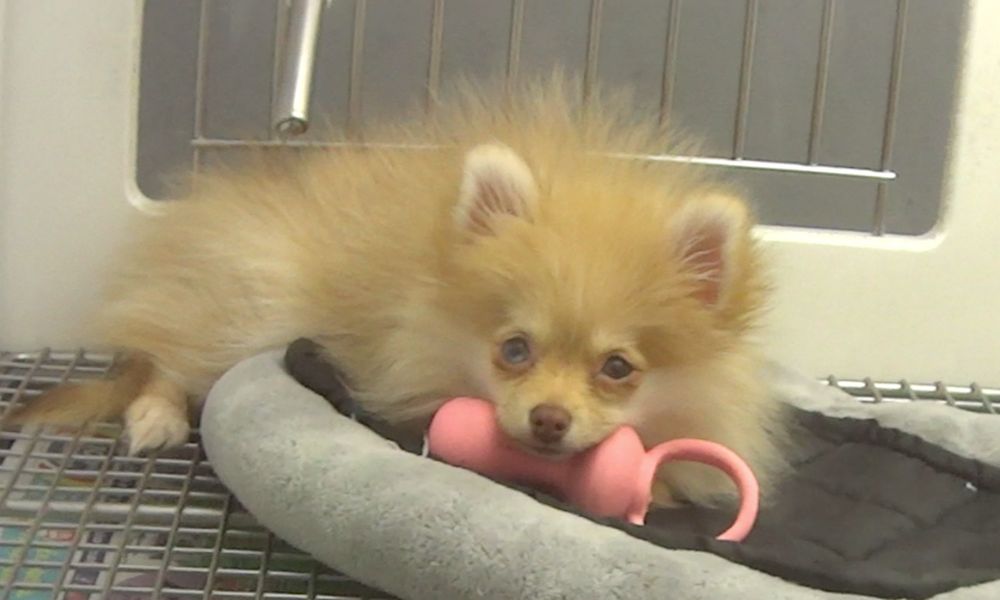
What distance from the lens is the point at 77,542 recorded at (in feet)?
3.78

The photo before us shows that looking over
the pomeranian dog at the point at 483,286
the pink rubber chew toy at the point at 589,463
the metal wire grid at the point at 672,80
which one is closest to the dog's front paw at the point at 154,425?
the pomeranian dog at the point at 483,286

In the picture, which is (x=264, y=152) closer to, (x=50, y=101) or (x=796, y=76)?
(x=50, y=101)

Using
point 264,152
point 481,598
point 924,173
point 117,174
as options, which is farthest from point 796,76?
point 481,598

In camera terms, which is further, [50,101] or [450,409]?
[50,101]

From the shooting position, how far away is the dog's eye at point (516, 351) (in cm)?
124

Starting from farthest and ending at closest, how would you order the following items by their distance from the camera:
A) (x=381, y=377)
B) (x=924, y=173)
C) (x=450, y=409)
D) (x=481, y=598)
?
(x=924, y=173), (x=381, y=377), (x=450, y=409), (x=481, y=598)

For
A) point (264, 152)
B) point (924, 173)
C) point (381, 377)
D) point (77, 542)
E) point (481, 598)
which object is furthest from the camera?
point (924, 173)

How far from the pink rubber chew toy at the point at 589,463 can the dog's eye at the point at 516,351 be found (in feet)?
0.18

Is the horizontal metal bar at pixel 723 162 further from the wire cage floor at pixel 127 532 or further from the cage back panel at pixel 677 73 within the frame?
the wire cage floor at pixel 127 532

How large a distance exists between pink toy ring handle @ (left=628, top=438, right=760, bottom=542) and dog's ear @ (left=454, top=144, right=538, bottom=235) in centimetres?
28

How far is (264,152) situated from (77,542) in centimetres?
70

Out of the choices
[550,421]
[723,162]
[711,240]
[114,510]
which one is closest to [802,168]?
[723,162]

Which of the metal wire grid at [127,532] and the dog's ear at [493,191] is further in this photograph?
the dog's ear at [493,191]

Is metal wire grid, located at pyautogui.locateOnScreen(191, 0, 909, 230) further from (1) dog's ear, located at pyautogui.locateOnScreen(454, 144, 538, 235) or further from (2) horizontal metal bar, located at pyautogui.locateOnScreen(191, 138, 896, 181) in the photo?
(1) dog's ear, located at pyautogui.locateOnScreen(454, 144, 538, 235)
